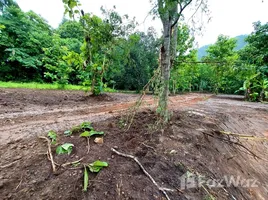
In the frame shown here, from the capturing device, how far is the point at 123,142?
1980mm

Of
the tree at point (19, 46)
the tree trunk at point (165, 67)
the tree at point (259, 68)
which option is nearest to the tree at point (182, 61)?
the tree trunk at point (165, 67)

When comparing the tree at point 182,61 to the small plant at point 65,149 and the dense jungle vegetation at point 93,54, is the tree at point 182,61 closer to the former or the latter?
the dense jungle vegetation at point 93,54

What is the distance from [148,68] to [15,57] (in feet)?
37.8

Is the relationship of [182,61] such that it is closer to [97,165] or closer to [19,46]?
[97,165]

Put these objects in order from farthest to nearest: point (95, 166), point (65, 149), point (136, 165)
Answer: point (65, 149)
point (136, 165)
point (95, 166)

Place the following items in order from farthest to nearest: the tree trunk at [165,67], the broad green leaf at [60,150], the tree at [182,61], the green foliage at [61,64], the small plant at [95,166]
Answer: the green foliage at [61,64]
the tree at [182,61]
the tree trunk at [165,67]
the broad green leaf at [60,150]
the small plant at [95,166]

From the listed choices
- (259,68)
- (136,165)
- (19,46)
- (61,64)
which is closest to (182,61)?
(136,165)

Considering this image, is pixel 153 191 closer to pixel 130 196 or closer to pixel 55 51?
pixel 130 196

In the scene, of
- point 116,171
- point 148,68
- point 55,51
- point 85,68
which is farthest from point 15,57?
point 116,171

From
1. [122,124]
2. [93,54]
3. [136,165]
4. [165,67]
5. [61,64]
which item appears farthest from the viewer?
[61,64]

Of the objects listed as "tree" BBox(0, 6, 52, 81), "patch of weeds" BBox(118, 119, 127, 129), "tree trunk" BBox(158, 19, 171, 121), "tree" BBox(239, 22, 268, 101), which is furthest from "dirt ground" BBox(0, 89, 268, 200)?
"tree" BBox(0, 6, 52, 81)

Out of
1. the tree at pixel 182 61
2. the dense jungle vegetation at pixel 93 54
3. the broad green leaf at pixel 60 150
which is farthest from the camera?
the dense jungle vegetation at pixel 93 54

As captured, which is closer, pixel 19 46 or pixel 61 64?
pixel 61 64

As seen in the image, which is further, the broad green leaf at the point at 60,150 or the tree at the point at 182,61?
the tree at the point at 182,61
